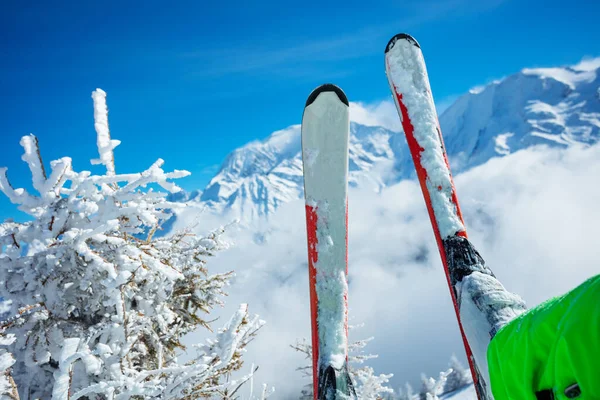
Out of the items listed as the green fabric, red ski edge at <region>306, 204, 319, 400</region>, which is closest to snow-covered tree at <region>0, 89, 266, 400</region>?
red ski edge at <region>306, 204, 319, 400</region>

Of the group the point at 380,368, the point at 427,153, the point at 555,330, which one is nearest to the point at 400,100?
the point at 427,153

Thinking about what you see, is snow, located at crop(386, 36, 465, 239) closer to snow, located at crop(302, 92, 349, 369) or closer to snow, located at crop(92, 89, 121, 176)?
snow, located at crop(302, 92, 349, 369)

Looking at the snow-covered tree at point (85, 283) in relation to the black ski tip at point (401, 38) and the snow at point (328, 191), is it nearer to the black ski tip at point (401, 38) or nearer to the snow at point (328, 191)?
the snow at point (328, 191)

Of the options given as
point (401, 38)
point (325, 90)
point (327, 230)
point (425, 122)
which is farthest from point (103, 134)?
point (401, 38)

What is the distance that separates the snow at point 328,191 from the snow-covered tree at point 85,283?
103cm

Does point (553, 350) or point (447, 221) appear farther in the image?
point (447, 221)

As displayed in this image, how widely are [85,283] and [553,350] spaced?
2447mm

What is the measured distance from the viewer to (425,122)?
156 inches

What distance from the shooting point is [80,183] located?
2209mm

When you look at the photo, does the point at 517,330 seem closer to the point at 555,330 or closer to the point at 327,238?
the point at 555,330

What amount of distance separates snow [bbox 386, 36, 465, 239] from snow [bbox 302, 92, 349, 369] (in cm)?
78

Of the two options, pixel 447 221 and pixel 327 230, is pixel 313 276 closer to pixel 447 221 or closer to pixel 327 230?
→ pixel 327 230

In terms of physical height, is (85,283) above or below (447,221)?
below

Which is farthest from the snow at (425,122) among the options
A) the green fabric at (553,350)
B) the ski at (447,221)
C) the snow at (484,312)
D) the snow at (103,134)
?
the snow at (103,134)
